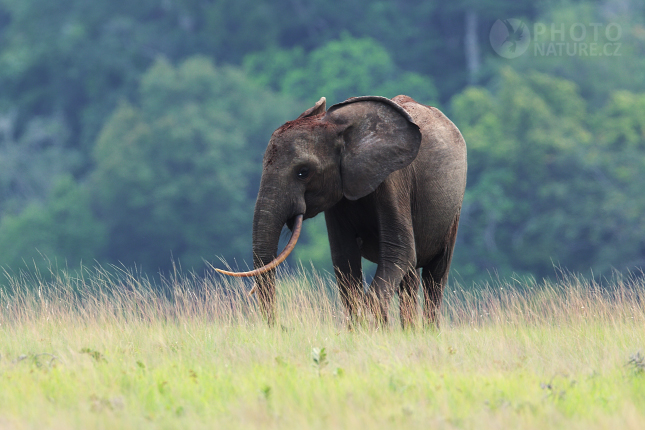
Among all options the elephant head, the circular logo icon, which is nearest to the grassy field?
the elephant head

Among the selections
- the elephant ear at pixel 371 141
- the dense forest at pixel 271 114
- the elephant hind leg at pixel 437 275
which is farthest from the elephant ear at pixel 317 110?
the dense forest at pixel 271 114

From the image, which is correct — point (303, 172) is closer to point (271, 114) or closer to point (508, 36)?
point (271, 114)

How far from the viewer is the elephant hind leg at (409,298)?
28.5 feet

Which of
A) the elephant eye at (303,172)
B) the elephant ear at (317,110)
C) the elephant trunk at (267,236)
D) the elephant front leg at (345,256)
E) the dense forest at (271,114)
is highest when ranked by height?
the elephant ear at (317,110)

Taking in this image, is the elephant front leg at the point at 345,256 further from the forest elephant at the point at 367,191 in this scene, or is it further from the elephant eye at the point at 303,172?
the elephant eye at the point at 303,172

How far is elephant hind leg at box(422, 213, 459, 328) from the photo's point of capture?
9492mm

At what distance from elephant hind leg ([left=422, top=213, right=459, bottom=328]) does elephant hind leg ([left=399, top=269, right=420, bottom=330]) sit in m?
0.42

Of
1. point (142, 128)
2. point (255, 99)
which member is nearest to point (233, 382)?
point (142, 128)

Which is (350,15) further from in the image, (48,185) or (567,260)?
(567,260)

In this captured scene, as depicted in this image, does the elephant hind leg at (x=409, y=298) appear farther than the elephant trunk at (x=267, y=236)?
Yes

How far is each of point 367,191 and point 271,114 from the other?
3801 centimetres

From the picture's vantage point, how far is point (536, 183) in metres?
38.2

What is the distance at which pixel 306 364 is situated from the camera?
22.5ft

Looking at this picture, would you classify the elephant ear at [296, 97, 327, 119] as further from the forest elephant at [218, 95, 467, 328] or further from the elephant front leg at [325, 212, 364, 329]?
the elephant front leg at [325, 212, 364, 329]
